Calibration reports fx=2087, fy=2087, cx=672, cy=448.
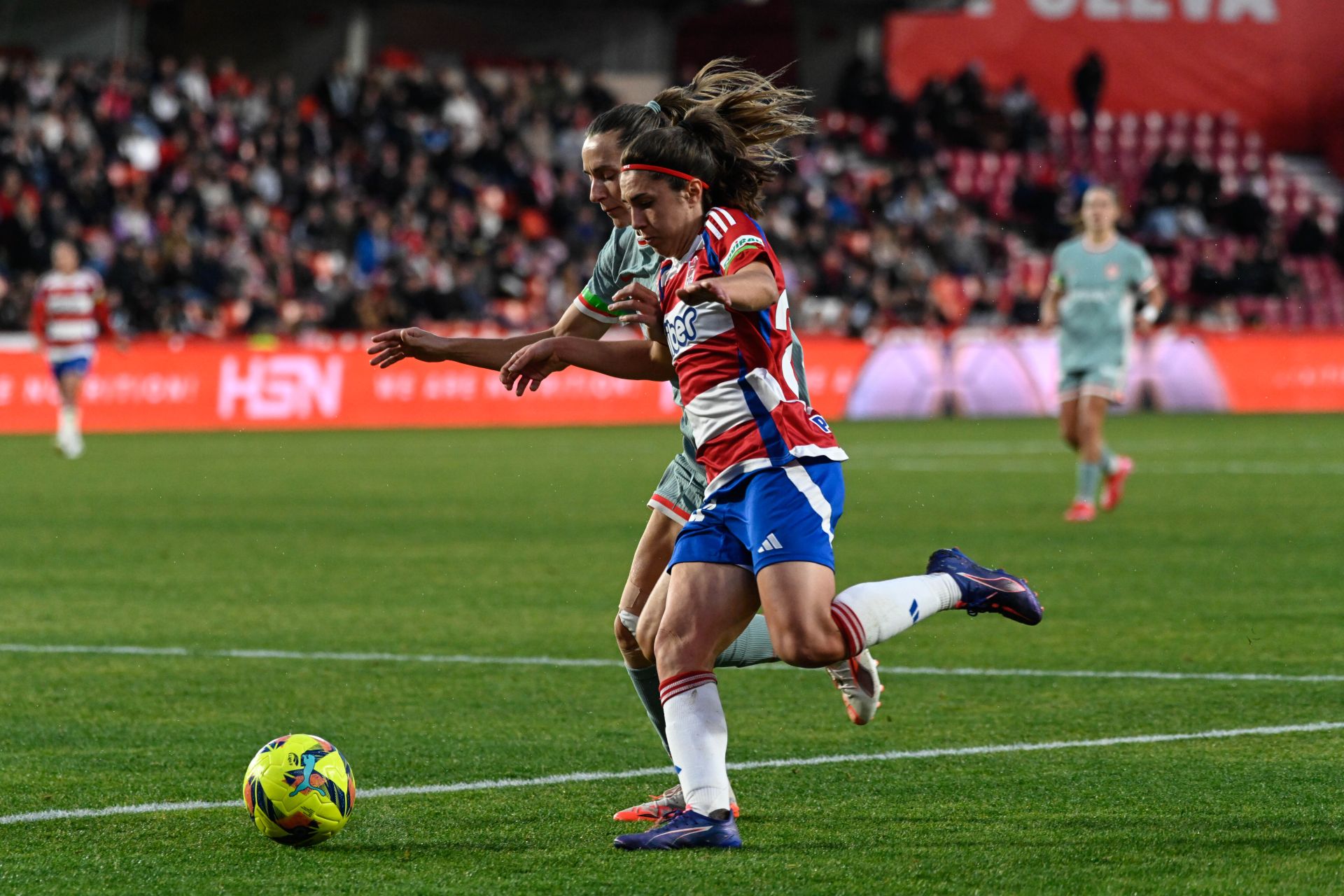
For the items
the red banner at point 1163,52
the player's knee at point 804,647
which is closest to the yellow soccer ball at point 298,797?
the player's knee at point 804,647

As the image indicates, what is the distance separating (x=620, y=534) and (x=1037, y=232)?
2126 centimetres

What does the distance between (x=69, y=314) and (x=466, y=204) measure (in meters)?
8.74

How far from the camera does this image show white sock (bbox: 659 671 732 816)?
191 inches

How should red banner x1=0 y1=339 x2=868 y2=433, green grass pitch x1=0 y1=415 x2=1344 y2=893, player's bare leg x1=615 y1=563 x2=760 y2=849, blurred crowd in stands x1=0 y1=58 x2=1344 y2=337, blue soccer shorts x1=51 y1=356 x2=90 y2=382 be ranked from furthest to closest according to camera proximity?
blurred crowd in stands x1=0 y1=58 x2=1344 y2=337, red banner x1=0 y1=339 x2=868 y2=433, blue soccer shorts x1=51 y1=356 x2=90 y2=382, player's bare leg x1=615 y1=563 x2=760 y2=849, green grass pitch x1=0 y1=415 x2=1344 y2=893

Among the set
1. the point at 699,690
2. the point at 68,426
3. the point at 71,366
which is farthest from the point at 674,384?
the point at 71,366

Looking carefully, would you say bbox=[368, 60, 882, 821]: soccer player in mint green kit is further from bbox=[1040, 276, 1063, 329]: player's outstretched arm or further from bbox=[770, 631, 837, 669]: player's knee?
bbox=[1040, 276, 1063, 329]: player's outstretched arm

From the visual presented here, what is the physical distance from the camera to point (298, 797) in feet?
16.1

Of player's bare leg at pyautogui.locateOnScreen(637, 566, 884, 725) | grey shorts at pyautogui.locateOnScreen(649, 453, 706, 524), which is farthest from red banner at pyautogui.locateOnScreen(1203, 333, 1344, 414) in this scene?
grey shorts at pyautogui.locateOnScreen(649, 453, 706, 524)

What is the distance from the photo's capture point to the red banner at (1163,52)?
38.0 m

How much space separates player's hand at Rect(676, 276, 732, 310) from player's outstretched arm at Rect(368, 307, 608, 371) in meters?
0.68

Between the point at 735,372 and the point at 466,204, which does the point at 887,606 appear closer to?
the point at 735,372

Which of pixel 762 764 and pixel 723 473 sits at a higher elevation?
pixel 723 473

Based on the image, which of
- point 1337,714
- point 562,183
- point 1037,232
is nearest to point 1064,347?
point 1337,714

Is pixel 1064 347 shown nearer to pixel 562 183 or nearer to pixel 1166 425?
pixel 1166 425
